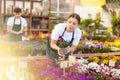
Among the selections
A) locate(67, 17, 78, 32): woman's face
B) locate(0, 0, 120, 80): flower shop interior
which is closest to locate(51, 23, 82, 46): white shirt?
locate(67, 17, 78, 32): woman's face

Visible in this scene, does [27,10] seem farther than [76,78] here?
Yes

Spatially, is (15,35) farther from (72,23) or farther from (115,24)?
→ (115,24)

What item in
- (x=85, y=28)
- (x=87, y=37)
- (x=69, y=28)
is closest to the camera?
(x=69, y=28)

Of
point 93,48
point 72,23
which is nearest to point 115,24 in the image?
point 93,48

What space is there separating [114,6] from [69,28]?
11.5 m

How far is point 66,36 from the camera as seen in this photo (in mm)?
3619

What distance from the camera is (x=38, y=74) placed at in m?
3.30

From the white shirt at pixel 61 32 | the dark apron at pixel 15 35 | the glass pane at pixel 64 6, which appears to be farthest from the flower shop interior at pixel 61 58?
the white shirt at pixel 61 32

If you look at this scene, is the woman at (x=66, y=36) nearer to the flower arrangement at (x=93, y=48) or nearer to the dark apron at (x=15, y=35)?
the dark apron at (x=15, y=35)

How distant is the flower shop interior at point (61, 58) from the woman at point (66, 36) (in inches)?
5.4

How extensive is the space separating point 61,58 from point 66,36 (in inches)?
11.6

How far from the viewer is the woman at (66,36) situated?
339 centimetres

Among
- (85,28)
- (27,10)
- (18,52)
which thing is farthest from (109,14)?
(18,52)

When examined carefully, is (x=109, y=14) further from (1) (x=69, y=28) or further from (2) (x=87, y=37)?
(1) (x=69, y=28)
